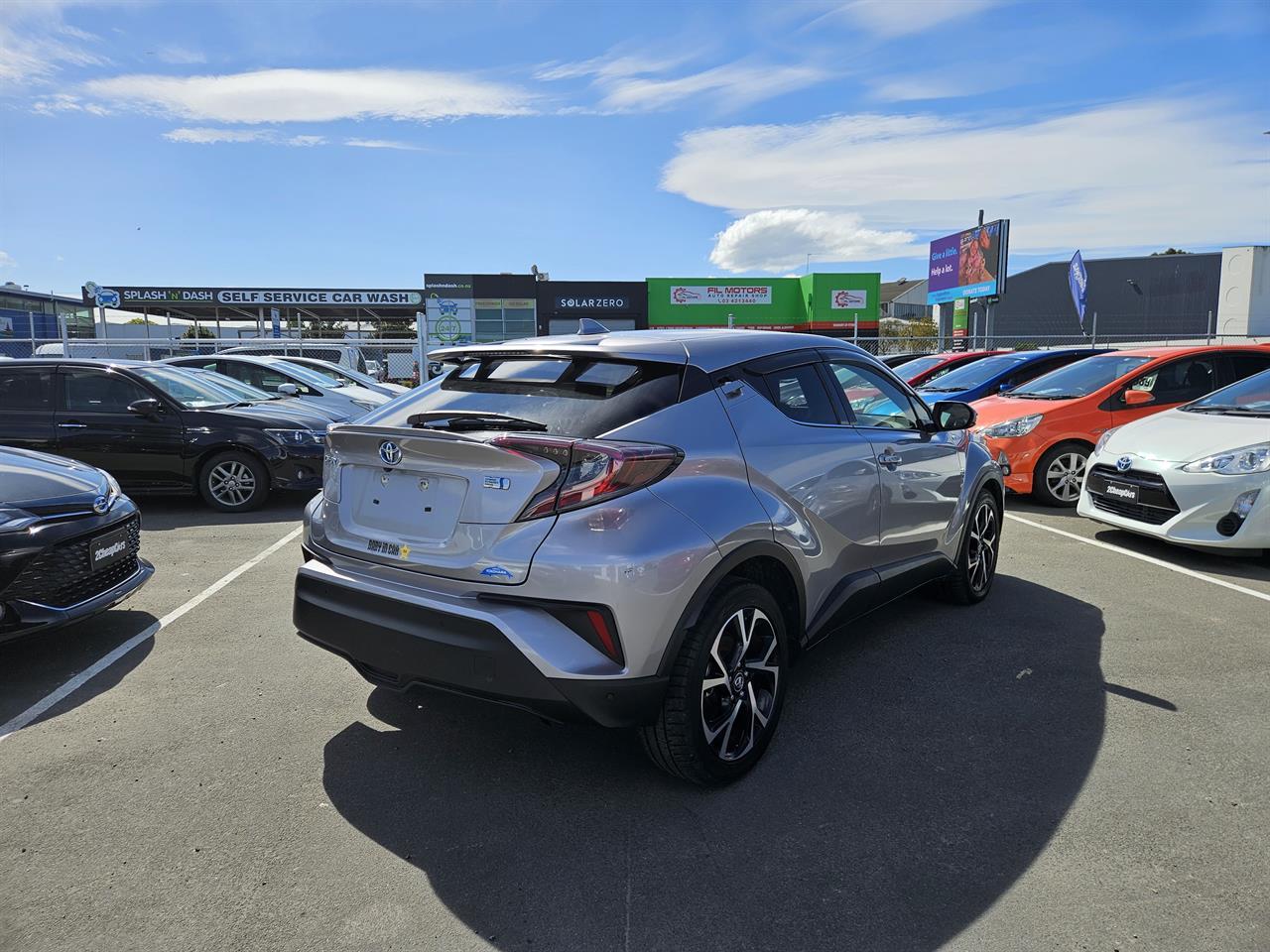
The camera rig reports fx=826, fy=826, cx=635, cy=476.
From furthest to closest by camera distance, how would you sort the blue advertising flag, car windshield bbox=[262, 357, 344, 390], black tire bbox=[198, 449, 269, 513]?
the blue advertising flag < car windshield bbox=[262, 357, 344, 390] < black tire bbox=[198, 449, 269, 513]

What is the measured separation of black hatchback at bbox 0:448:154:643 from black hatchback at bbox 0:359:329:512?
137 inches

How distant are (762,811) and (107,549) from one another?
12.1 feet

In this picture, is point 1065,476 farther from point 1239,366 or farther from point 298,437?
→ point 298,437

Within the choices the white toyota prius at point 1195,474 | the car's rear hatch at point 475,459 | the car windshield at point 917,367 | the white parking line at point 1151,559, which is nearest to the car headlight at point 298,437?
the car's rear hatch at point 475,459

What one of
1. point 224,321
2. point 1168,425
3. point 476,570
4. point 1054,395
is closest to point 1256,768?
point 476,570

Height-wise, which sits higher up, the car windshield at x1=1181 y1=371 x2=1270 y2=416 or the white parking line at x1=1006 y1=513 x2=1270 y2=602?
the car windshield at x1=1181 y1=371 x2=1270 y2=416

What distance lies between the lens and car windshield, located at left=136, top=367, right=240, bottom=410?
8.37m

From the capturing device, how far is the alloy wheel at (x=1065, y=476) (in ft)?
27.8

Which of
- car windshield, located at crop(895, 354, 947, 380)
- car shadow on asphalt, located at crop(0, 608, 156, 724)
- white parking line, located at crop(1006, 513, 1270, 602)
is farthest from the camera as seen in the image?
car windshield, located at crop(895, 354, 947, 380)

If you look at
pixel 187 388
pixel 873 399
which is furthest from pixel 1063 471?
pixel 187 388

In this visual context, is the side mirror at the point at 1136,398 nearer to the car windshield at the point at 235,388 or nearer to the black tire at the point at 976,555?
the black tire at the point at 976,555

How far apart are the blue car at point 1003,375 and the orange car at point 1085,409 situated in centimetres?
166

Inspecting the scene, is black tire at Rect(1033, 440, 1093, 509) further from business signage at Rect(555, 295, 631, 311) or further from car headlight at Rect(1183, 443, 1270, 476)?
business signage at Rect(555, 295, 631, 311)

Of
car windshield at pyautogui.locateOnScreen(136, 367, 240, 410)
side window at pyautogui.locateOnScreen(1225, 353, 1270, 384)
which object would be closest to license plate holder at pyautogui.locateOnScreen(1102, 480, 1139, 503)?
side window at pyautogui.locateOnScreen(1225, 353, 1270, 384)
